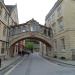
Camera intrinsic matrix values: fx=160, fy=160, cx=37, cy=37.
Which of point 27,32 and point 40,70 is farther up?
point 27,32

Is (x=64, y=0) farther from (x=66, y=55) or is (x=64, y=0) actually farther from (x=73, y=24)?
(x=66, y=55)

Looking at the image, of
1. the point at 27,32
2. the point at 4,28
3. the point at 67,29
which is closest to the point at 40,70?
the point at 67,29

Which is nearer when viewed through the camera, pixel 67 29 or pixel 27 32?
pixel 67 29

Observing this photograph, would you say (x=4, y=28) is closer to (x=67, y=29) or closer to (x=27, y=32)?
(x=27, y=32)

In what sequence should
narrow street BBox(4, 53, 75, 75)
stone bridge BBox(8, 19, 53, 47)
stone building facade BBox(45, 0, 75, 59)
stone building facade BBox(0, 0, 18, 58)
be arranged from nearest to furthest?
narrow street BBox(4, 53, 75, 75) → stone building facade BBox(45, 0, 75, 59) → stone building facade BBox(0, 0, 18, 58) → stone bridge BBox(8, 19, 53, 47)

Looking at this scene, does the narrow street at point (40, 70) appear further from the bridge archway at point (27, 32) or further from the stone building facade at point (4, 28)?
the bridge archway at point (27, 32)

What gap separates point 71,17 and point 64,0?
3199mm

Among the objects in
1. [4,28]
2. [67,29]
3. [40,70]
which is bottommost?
[40,70]

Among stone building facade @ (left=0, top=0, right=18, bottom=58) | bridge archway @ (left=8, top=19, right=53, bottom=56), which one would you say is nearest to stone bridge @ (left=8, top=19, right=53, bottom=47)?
bridge archway @ (left=8, top=19, right=53, bottom=56)

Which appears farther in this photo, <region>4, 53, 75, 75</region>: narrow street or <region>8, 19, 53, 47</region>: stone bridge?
<region>8, 19, 53, 47</region>: stone bridge

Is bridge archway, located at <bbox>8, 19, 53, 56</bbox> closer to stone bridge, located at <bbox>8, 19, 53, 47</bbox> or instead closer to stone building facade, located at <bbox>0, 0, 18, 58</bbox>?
stone bridge, located at <bbox>8, 19, 53, 47</bbox>

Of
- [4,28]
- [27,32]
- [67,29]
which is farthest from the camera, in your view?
[27,32]

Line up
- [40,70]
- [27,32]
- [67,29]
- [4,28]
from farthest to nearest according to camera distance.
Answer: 1. [27,32]
2. [4,28]
3. [67,29]
4. [40,70]

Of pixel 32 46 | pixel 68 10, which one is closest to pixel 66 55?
pixel 68 10
